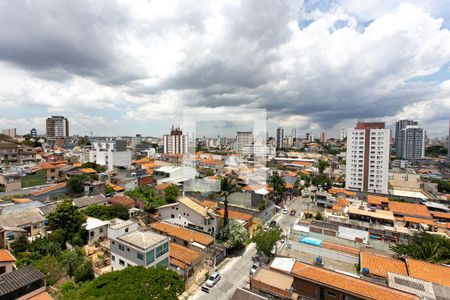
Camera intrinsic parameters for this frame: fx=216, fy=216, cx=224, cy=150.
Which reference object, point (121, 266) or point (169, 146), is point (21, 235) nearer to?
point (121, 266)

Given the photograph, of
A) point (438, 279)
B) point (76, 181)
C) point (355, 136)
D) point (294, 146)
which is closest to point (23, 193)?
point (76, 181)

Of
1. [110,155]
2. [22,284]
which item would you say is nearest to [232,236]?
[22,284]

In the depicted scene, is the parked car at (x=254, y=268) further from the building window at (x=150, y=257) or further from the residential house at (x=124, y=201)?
the residential house at (x=124, y=201)

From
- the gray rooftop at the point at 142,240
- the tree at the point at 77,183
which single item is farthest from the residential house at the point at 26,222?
the gray rooftop at the point at 142,240

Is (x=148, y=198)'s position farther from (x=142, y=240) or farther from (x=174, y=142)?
(x=174, y=142)

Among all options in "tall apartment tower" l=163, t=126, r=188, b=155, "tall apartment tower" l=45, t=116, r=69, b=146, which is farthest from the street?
"tall apartment tower" l=45, t=116, r=69, b=146

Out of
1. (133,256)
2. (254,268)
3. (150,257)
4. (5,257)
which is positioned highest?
(5,257)
